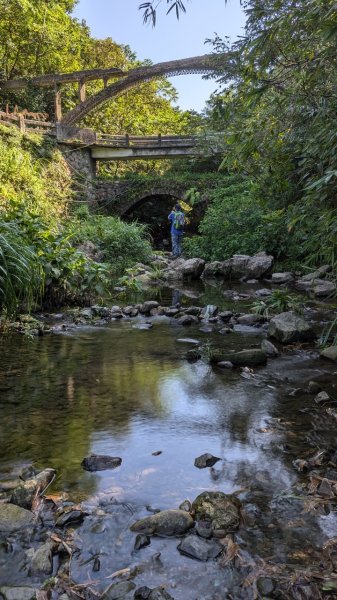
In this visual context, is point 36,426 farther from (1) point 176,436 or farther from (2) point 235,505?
(2) point 235,505

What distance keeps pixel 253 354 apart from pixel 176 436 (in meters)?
2.08

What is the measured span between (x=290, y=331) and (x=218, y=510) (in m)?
4.19

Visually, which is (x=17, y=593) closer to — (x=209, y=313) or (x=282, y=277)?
(x=209, y=313)

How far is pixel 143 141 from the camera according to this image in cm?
2209

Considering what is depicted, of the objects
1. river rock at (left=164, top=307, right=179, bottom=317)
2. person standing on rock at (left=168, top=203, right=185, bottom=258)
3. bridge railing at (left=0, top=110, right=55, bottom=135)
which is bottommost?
river rock at (left=164, top=307, right=179, bottom=317)

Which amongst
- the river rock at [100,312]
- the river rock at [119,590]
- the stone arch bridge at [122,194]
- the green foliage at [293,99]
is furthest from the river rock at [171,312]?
the stone arch bridge at [122,194]

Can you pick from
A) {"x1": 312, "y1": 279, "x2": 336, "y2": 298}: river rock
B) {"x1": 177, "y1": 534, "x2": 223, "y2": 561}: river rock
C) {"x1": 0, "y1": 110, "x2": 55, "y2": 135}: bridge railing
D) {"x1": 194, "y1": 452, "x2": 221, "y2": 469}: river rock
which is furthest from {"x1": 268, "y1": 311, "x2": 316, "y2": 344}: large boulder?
{"x1": 0, "y1": 110, "x2": 55, "y2": 135}: bridge railing

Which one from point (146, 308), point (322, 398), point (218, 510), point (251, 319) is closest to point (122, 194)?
point (146, 308)

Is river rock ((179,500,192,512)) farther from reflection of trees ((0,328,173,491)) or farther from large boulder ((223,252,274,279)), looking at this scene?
large boulder ((223,252,274,279))

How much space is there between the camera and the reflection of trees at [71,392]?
3459 millimetres

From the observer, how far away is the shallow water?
Result: 2311 mm

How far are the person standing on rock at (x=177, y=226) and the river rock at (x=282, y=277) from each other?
18.1 feet

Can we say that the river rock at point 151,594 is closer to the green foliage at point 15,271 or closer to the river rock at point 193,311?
the green foliage at point 15,271

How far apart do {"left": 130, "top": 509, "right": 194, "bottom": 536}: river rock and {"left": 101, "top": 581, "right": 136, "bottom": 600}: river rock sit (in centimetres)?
38
